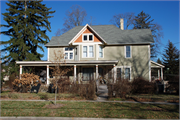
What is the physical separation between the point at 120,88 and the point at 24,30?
22.4 metres

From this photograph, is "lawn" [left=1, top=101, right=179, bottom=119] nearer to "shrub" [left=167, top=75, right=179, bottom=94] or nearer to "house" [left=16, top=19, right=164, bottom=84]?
"shrub" [left=167, top=75, right=179, bottom=94]

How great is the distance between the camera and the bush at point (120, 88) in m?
11.5

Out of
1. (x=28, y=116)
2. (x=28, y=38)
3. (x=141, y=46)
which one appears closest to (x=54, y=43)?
(x=28, y=38)

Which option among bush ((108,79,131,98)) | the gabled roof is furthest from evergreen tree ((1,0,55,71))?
bush ((108,79,131,98))

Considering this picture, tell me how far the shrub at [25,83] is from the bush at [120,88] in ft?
24.4

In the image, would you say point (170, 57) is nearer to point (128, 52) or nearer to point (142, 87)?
point (128, 52)

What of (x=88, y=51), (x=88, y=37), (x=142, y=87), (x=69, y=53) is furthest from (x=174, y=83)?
(x=69, y=53)

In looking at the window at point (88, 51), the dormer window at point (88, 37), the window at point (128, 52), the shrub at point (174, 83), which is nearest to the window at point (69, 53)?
the window at point (88, 51)

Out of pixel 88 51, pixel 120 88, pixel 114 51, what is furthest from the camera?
pixel 114 51

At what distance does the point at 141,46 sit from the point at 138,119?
54.0ft

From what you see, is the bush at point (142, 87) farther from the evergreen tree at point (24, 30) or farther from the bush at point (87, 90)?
the evergreen tree at point (24, 30)

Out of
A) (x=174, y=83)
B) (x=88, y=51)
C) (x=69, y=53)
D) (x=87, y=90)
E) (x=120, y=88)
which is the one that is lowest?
(x=87, y=90)

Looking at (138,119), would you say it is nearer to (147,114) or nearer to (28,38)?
(147,114)

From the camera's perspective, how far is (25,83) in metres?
14.7
